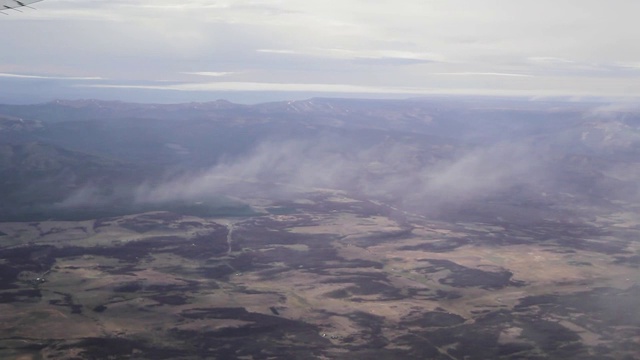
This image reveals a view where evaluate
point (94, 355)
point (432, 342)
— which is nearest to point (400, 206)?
point (432, 342)

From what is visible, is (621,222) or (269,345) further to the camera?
(621,222)

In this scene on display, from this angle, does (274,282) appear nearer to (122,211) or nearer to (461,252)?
(461,252)

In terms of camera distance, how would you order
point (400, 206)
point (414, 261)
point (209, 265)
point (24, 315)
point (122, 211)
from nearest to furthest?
point (24, 315) < point (209, 265) < point (414, 261) < point (122, 211) < point (400, 206)

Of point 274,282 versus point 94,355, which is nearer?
point 94,355

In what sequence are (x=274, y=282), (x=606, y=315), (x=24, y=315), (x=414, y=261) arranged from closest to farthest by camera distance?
(x=24, y=315) → (x=606, y=315) → (x=274, y=282) → (x=414, y=261)

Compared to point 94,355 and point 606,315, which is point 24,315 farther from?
point 606,315

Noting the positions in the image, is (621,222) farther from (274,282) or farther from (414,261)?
(274,282)

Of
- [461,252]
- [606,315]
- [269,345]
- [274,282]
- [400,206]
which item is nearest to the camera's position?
[269,345]

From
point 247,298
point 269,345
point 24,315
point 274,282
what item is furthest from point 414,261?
point 24,315

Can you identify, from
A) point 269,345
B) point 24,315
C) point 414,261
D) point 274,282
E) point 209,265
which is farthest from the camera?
point 414,261
